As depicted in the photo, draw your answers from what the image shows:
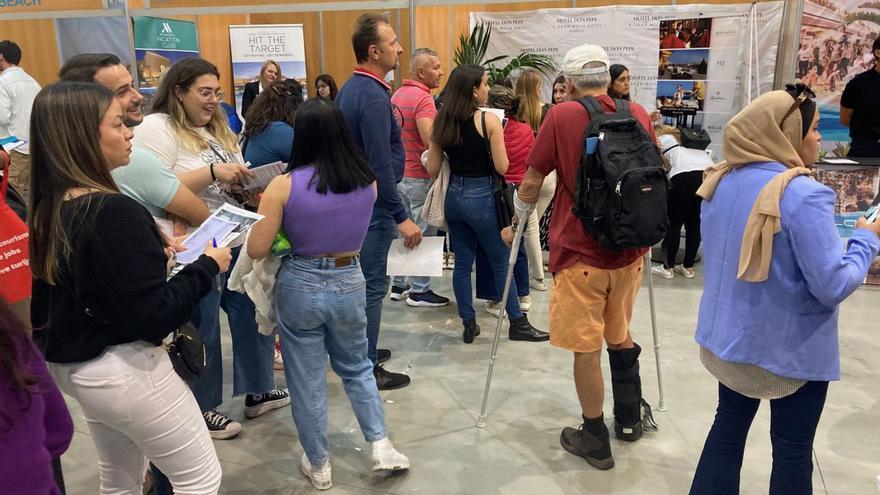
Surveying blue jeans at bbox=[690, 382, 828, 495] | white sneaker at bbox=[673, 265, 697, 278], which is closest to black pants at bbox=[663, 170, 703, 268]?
white sneaker at bbox=[673, 265, 697, 278]

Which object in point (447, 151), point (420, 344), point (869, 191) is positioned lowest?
point (420, 344)

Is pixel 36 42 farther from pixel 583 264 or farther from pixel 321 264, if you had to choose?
pixel 583 264

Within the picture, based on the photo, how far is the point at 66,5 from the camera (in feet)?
21.0

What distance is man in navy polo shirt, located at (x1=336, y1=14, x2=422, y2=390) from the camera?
9.52 feet

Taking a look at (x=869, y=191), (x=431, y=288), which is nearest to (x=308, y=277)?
(x=431, y=288)

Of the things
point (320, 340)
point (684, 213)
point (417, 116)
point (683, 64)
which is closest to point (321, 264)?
point (320, 340)

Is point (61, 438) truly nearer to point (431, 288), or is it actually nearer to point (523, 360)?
point (523, 360)

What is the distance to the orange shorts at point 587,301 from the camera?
8.02ft

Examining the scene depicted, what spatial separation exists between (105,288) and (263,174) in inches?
44.7

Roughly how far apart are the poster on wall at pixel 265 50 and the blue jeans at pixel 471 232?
14.1ft

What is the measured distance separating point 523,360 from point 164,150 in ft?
7.37

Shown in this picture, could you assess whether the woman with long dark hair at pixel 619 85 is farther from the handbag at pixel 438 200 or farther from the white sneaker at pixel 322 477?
the white sneaker at pixel 322 477

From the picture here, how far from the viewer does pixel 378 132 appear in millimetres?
2895

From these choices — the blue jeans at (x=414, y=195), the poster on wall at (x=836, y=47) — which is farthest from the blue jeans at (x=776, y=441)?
the poster on wall at (x=836, y=47)
